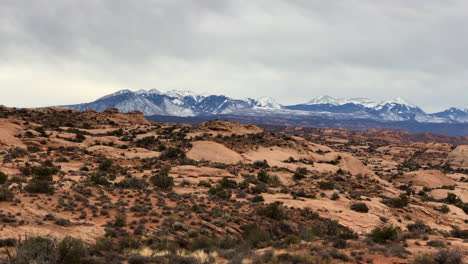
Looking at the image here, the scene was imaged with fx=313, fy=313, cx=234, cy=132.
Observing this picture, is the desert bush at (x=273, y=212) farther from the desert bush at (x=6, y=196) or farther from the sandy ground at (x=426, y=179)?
the sandy ground at (x=426, y=179)

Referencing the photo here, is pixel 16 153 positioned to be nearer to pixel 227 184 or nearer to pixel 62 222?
pixel 62 222

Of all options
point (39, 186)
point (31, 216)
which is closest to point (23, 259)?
point (31, 216)

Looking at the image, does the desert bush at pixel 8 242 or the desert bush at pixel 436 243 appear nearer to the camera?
the desert bush at pixel 8 242

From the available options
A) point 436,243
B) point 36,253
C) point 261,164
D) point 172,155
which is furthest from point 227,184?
point 36,253

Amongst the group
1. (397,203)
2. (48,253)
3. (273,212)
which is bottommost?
(397,203)

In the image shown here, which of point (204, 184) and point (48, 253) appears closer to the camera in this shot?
point (48, 253)

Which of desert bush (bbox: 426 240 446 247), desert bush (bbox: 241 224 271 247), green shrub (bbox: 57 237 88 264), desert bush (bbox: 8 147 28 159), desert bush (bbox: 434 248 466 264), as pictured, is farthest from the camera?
desert bush (bbox: 8 147 28 159)

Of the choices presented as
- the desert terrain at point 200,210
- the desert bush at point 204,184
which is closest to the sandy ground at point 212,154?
the desert terrain at point 200,210

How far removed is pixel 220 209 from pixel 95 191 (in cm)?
857

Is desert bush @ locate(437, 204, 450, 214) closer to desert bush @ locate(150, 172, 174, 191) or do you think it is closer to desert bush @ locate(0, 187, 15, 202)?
desert bush @ locate(150, 172, 174, 191)

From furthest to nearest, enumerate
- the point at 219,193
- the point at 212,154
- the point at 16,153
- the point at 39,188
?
1. the point at 212,154
2. the point at 16,153
3. the point at 219,193
4. the point at 39,188

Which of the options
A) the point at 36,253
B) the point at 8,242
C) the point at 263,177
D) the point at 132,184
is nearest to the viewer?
the point at 36,253

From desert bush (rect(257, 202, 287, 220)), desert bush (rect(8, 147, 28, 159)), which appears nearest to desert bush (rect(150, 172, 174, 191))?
desert bush (rect(257, 202, 287, 220))

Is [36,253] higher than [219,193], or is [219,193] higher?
[36,253]
